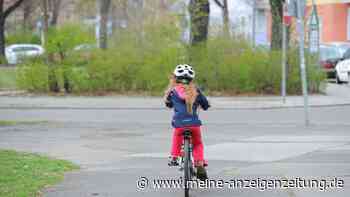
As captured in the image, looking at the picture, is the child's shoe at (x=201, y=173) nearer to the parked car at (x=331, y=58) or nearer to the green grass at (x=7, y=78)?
the green grass at (x=7, y=78)

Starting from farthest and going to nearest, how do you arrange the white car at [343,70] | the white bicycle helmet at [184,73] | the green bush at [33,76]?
1. the white car at [343,70]
2. the green bush at [33,76]
3. the white bicycle helmet at [184,73]

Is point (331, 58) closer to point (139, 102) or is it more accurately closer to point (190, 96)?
point (139, 102)

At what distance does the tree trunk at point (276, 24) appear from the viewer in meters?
29.4

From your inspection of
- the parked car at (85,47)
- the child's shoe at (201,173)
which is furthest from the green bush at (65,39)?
the child's shoe at (201,173)

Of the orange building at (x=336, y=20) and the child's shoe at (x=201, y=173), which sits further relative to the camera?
the orange building at (x=336, y=20)

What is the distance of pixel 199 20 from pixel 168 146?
584 inches

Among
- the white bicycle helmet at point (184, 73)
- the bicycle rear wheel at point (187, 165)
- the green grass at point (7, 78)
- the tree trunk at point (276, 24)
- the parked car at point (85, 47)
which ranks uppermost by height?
the tree trunk at point (276, 24)

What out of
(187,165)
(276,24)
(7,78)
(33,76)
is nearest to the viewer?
(187,165)

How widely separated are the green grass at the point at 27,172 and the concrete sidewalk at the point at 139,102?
1156 centimetres

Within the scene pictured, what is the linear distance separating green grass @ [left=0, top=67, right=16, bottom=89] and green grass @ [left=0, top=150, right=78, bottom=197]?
1687 cm

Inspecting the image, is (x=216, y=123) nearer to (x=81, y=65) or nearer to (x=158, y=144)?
(x=158, y=144)

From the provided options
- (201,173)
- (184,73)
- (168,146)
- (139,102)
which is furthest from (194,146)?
(139,102)

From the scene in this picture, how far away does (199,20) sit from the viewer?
95.3 feet

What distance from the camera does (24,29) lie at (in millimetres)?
68938
